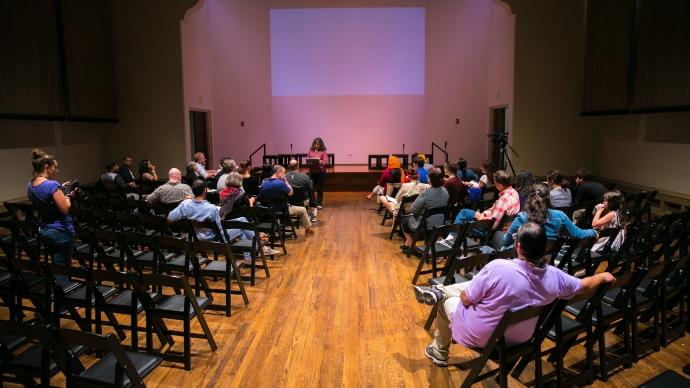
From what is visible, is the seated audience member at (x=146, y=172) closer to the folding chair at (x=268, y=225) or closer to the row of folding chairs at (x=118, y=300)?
the folding chair at (x=268, y=225)

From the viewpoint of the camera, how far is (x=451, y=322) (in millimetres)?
3072

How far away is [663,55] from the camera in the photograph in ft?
23.5

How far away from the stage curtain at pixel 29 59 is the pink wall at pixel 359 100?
12.3ft

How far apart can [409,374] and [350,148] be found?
1140cm

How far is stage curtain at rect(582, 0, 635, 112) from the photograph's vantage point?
26.9ft

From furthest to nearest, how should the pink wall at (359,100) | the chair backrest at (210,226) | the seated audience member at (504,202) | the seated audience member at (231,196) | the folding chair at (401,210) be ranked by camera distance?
the pink wall at (359,100) < the folding chair at (401,210) < the seated audience member at (231,196) < the seated audience member at (504,202) < the chair backrest at (210,226)

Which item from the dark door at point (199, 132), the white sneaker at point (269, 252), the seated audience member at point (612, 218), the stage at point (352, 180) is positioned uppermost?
the dark door at point (199, 132)

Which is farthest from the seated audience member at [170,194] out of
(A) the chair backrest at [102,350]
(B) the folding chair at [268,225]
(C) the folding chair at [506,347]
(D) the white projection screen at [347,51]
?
(D) the white projection screen at [347,51]

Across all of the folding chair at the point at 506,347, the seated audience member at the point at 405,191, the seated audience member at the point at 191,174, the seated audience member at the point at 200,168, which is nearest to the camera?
the folding chair at the point at 506,347

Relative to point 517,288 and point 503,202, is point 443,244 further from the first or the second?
point 517,288

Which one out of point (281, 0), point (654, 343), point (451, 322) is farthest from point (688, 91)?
point (281, 0)

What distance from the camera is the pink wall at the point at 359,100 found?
12.6 metres

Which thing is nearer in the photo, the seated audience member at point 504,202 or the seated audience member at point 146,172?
the seated audience member at point 504,202

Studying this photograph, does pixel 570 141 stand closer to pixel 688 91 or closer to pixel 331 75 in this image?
pixel 688 91
